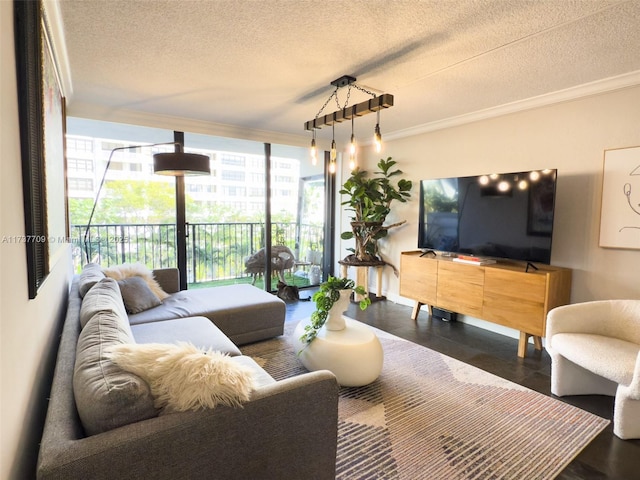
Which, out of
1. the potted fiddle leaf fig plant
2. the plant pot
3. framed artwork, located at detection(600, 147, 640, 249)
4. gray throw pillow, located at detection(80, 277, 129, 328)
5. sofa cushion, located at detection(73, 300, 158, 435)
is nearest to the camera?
sofa cushion, located at detection(73, 300, 158, 435)

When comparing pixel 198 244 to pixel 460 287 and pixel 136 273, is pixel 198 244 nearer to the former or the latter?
pixel 136 273

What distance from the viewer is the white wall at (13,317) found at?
2.98 ft

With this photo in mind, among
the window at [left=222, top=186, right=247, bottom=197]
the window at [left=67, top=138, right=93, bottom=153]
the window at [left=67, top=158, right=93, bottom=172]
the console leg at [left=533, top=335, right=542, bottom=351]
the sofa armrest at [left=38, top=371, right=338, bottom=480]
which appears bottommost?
the console leg at [left=533, top=335, right=542, bottom=351]

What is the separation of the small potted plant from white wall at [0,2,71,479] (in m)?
1.59

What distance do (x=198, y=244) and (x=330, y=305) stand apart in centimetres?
281

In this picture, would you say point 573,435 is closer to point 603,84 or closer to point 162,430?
point 162,430

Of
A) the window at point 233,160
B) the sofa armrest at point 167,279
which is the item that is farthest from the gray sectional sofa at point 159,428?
the window at point 233,160

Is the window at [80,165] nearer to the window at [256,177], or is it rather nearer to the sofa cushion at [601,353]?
the window at [256,177]

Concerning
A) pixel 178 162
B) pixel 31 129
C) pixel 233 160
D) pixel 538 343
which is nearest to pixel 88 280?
pixel 178 162

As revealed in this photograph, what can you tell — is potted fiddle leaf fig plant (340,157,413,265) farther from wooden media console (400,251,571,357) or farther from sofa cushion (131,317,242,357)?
sofa cushion (131,317,242,357)

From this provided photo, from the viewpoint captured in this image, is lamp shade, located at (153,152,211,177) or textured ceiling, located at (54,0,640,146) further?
lamp shade, located at (153,152,211,177)

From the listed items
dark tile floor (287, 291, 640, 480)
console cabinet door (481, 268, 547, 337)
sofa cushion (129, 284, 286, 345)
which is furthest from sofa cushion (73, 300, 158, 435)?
console cabinet door (481, 268, 547, 337)

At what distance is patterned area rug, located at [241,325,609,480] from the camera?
1.72 m

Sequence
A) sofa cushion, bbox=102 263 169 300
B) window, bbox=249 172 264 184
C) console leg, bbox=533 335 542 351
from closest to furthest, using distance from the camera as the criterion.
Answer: sofa cushion, bbox=102 263 169 300
console leg, bbox=533 335 542 351
window, bbox=249 172 264 184
